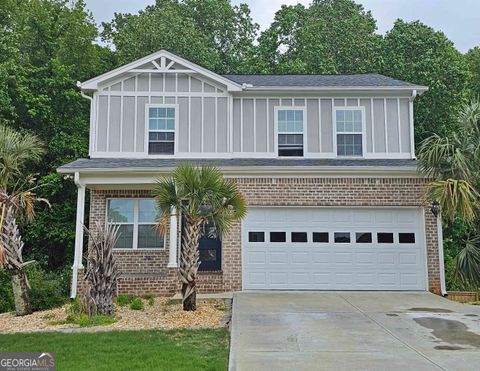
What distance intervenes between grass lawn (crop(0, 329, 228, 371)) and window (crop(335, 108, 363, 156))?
8.13 meters

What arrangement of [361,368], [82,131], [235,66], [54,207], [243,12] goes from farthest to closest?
[243,12], [235,66], [82,131], [54,207], [361,368]

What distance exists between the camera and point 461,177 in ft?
35.6

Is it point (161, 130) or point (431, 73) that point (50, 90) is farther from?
point (431, 73)

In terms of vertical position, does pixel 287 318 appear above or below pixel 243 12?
below

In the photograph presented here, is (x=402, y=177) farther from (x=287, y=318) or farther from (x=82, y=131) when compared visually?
(x=82, y=131)

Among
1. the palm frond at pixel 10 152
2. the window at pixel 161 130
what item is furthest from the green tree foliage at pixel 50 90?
the palm frond at pixel 10 152

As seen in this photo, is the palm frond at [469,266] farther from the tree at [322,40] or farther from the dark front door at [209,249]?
the tree at [322,40]

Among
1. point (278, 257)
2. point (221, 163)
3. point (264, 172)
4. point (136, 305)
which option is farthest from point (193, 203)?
point (278, 257)

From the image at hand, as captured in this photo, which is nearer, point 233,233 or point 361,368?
point 361,368

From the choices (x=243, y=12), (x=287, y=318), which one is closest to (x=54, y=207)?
(x=287, y=318)

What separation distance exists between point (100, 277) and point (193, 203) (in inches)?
95.5

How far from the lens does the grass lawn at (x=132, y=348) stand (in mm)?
5914

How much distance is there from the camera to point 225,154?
1396 centimetres

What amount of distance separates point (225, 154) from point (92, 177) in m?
3.94
